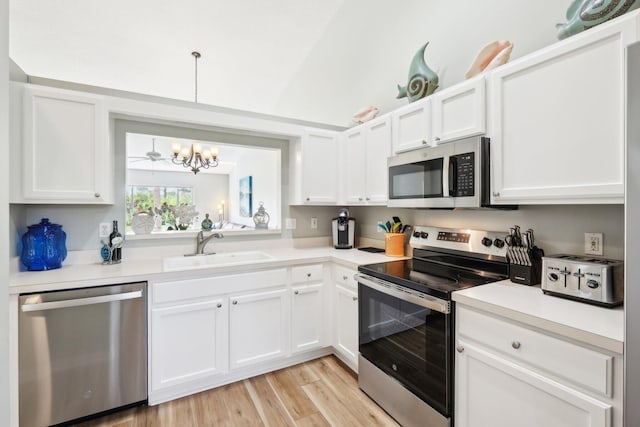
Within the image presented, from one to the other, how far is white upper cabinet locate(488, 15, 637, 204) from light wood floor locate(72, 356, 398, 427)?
1.54 m

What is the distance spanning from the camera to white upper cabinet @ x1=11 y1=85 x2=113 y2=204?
1.77 metres

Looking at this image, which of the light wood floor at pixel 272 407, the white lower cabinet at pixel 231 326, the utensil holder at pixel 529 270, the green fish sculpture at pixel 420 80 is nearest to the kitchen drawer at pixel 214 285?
the white lower cabinet at pixel 231 326

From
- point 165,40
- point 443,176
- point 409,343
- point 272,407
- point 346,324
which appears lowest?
point 272,407

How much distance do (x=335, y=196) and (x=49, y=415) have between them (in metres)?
2.43

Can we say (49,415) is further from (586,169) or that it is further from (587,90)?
(587,90)

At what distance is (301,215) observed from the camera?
303 cm

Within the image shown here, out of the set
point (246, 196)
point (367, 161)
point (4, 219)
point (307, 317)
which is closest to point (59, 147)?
point (4, 219)

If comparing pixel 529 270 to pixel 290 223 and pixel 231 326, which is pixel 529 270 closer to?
pixel 231 326

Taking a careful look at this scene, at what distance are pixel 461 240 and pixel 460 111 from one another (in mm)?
829

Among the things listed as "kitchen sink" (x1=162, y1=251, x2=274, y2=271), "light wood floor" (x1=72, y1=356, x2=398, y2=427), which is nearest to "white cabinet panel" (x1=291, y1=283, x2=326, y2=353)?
"light wood floor" (x1=72, y1=356, x2=398, y2=427)

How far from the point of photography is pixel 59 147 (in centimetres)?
187

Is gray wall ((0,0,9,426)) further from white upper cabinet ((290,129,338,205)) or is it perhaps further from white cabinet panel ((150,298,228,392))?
white upper cabinet ((290,129,338,205))

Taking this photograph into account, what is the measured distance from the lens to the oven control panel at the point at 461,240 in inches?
Answer: 70.3

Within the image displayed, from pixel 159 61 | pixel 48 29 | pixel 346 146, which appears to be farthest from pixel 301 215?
pixel 48 29
